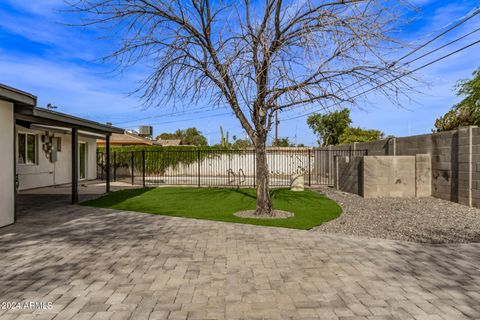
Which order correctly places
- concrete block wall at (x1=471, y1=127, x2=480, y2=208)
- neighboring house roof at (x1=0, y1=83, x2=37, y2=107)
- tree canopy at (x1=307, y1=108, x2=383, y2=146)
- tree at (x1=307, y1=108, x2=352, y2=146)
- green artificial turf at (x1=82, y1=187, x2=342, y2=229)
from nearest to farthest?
neighboring house roof at (x1=0, y1=83, x2=37, y2=107) → green artificial turf at (x1=82, y1=187, x2=342, y2=229) → concrete block wall at (x1=471, y1=127, x2=480, y2=208) → tree canopy at (x1=307, y1=108, x2=383, y2=146) → tree at (x1=307, y1=108, x2=352, y2=146)

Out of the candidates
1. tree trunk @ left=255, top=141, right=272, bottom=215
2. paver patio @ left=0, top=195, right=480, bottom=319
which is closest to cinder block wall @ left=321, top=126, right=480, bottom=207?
paver patio @ left=0, top=195, right=480, bottom=319

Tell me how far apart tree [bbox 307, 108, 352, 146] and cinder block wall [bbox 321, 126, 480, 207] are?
24.1 meters

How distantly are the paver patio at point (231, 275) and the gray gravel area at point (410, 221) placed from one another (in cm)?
65

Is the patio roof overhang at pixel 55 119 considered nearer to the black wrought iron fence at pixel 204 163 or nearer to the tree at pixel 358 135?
the black wrought iron fence at pixel 204 163

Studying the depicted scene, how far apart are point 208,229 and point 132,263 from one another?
2.45m

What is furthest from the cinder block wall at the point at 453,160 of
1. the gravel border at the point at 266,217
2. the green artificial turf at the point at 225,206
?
the gravel border at the point at 266,217

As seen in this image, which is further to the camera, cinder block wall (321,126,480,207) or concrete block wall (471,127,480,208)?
cinder block wall (321,126,480,207)

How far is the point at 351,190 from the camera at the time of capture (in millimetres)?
13469

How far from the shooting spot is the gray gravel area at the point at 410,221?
661cm

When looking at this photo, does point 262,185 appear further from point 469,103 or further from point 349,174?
point 469,103

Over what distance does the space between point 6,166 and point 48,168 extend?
1030 centimetres

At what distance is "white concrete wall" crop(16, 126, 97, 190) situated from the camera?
14641 millimetres

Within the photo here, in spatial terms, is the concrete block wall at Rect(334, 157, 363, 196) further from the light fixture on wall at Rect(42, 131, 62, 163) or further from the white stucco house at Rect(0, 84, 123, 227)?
the light fixture on wall at Rect(42, 131, 62, 163)

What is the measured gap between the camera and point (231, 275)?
4.39m
